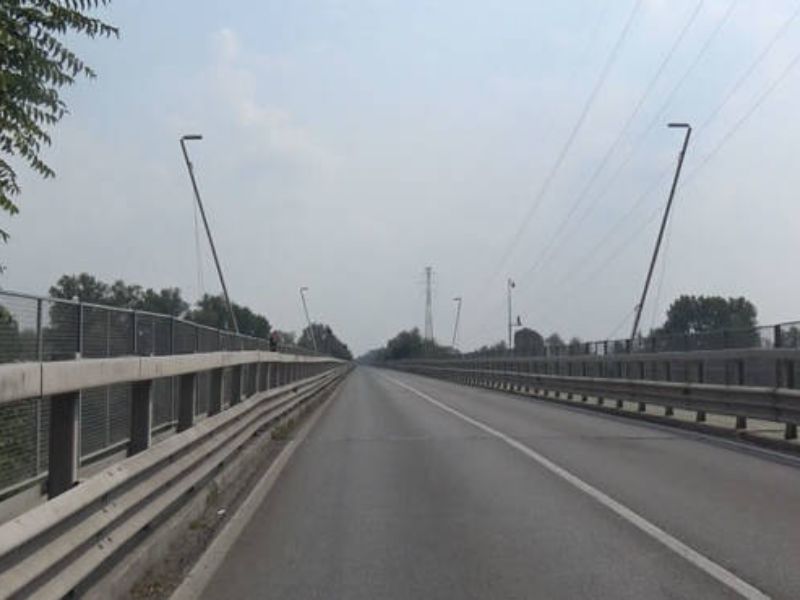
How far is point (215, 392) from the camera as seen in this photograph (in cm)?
1288

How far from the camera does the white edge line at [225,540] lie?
7.59 metres

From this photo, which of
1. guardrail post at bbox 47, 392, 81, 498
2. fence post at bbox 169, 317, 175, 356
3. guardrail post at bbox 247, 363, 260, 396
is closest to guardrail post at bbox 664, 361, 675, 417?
guardrail post at bbox 247, 363, 260, 396

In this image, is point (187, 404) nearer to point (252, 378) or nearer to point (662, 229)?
point (252, 378)

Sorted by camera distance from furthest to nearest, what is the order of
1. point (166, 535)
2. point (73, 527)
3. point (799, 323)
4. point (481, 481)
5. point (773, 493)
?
point (799, 323)
point (481, 481)
point (773, 493)
point (166, 535)
point (73, 527)

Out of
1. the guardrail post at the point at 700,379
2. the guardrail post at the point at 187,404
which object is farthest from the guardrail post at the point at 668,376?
the guardrail post at the point at 187,404

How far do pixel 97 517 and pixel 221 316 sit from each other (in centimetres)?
6276

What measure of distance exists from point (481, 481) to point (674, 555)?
4.83 m

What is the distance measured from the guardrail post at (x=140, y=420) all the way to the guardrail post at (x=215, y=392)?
4626mm

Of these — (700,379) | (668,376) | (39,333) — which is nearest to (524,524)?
(39,333)

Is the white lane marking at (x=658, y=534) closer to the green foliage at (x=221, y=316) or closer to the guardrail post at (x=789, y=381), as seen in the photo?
the guardrail post at (x=789, y=381)

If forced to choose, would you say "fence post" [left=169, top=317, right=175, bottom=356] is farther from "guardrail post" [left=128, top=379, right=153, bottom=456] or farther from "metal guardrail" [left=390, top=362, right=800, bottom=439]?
"metal guardrail" [left=390, top=362, right=800, bottom=439]

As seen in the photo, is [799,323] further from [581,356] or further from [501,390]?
[501,390]

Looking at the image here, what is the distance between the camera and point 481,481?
13.3 m

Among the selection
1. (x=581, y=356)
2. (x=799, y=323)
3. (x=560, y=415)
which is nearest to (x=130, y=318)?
(x=799, y=323)
